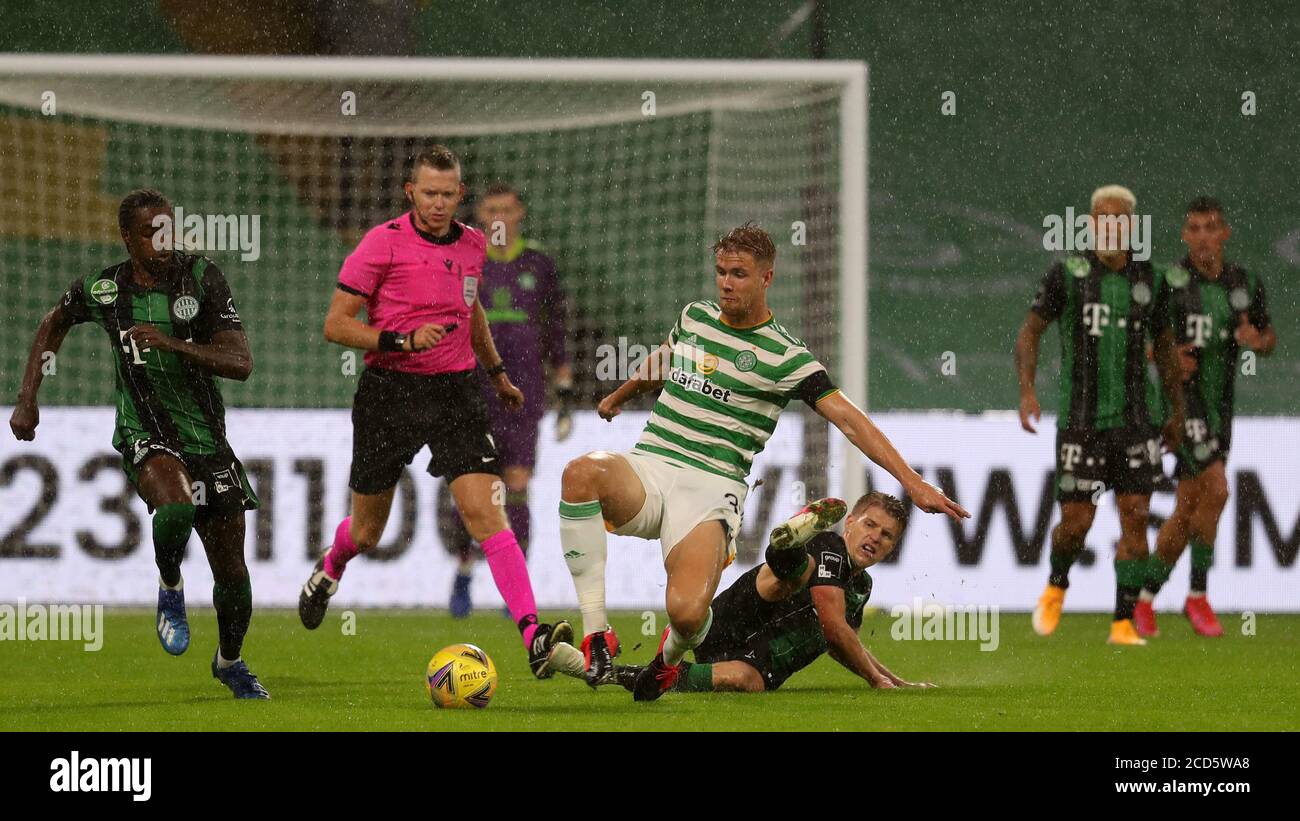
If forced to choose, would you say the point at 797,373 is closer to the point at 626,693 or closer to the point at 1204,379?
the point at 626,693

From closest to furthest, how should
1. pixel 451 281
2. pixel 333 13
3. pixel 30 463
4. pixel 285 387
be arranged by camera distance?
1. pixel 451 281
2. pixel 30 463
3. pixel 285 387
4. pixel 333 13

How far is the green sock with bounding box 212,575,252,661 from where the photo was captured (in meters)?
6.23

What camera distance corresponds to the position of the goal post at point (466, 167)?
32.7 ft

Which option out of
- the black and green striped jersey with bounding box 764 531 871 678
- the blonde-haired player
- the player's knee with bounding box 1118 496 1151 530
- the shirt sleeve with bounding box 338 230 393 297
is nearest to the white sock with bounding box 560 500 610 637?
the blonde-haired player

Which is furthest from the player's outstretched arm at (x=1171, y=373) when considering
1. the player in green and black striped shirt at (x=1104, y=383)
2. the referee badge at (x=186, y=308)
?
the referee badge at (x=186, y=308)

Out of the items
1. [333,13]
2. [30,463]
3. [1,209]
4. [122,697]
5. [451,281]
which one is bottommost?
[122,697]

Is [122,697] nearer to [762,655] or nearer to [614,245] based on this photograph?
[762,655]

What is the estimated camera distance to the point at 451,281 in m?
7.12

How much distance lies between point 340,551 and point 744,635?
5.93 ft

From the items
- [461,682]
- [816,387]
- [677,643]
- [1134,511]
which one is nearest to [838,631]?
[677,643]

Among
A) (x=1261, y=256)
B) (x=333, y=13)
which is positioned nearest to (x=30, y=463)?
(x=333, y=13)

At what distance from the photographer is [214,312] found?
6.18 meters

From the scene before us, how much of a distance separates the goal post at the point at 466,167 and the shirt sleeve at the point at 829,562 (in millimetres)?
3410

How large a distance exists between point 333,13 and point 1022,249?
5.21 m
